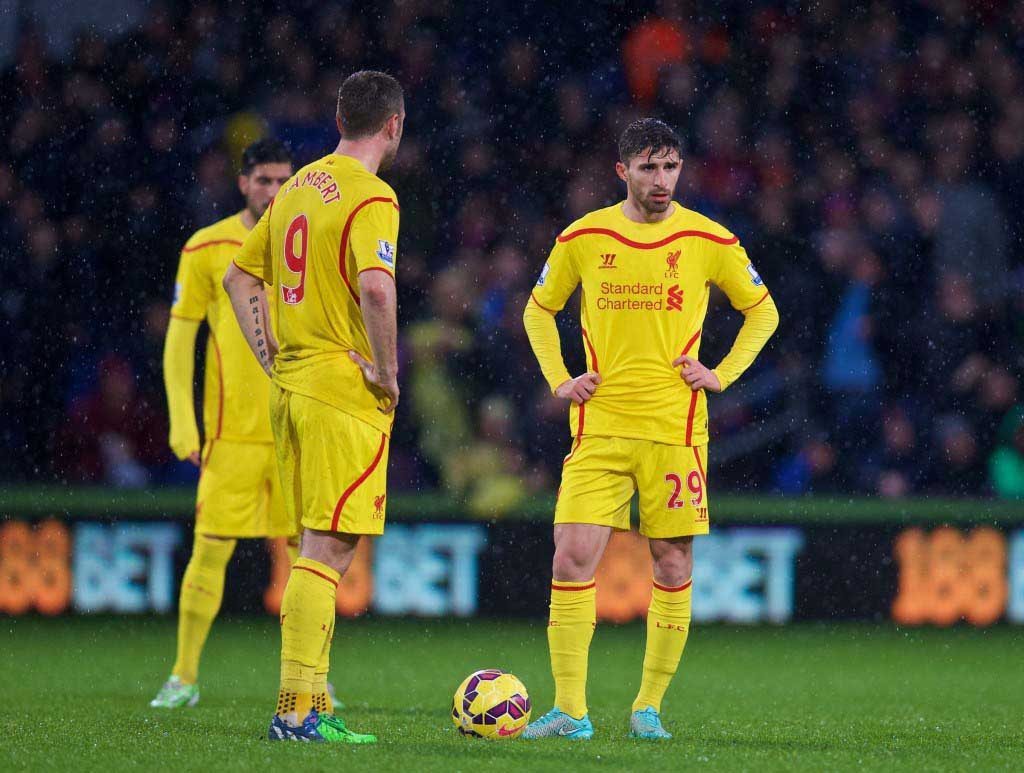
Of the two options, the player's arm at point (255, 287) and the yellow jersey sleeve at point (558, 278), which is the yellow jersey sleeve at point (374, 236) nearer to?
the player's arm at point (255, 287)

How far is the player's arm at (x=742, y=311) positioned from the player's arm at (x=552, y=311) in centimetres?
39

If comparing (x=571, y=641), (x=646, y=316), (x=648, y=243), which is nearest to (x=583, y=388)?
(x=646, y=316)

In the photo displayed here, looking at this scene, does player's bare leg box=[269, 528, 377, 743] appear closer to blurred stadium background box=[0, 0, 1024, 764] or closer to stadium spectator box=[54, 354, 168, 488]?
blurred stadium background box=[0, 0, 1024, 764]

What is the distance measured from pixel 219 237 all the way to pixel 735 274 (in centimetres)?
231

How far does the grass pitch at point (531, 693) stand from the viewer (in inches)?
196

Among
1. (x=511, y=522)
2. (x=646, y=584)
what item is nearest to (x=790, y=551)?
(x=646, y=584)

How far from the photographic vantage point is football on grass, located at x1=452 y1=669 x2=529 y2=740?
5.36m

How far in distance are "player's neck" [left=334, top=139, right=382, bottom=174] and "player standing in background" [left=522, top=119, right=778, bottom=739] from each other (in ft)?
2.99

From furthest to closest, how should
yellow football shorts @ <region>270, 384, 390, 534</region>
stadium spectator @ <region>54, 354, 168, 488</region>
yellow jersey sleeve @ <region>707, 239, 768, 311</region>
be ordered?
stadium spectator @ <region>54, 354, 168, 488</region> → yellow jersey sleeve @ <region>707, 239, 768, 311</region> → yellow football shorts @ <region>270, 384, 390, 534</region>

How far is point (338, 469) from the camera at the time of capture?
508 centimetres

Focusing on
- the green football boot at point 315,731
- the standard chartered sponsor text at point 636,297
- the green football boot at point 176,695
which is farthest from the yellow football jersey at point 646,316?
the green football boot at point 176,695

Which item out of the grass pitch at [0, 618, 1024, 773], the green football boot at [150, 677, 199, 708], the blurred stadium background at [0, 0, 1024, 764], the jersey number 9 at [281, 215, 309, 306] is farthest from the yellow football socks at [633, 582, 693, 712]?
the blurred stadium background at [0, 0, 1024, 764]

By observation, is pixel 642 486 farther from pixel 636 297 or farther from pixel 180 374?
pixel 180 374

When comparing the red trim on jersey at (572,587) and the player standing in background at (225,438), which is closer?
the red trim on jersey at (572,587)
